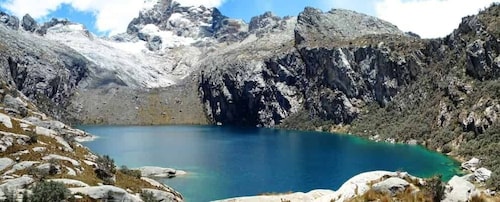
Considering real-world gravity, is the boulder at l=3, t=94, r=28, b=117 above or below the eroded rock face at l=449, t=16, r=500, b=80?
below

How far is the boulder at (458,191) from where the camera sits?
75.8 feet

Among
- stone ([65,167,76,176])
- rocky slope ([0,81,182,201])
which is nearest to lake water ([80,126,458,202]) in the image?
rocky slope ([0,81,182,201])

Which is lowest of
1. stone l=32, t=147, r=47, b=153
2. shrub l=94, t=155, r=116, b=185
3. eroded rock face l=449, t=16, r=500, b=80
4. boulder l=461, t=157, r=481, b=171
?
boulder l=461, t=157, r=481, b=171

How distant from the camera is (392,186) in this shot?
24.3m

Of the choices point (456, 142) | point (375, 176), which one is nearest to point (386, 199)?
point (375, 176)

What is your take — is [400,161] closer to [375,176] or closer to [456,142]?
[456,142]

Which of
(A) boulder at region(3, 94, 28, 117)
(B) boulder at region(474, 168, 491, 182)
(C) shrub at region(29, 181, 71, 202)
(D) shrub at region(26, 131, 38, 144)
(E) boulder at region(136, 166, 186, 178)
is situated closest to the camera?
(C) shrub at region(29, 181, 71, 202)

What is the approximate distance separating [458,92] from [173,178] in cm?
10936

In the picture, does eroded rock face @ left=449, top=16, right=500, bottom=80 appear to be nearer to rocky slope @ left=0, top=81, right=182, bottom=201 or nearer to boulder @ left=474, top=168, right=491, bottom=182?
boulder @ left=474, top=168, right=491, bottom=182

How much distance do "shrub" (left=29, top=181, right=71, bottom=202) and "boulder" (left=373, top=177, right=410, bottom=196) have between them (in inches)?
766

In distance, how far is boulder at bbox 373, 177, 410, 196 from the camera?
24156 millimetres

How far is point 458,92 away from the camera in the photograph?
173 metres

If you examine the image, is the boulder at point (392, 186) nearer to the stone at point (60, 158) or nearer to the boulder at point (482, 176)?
the stone at point (60, 158)

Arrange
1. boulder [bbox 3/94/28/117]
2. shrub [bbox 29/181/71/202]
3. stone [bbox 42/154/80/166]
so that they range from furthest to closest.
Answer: boulder [bbox 3/94/28/117], stone [bbox 42/154/80/166], shrub [bbox 29/181/71/202]
